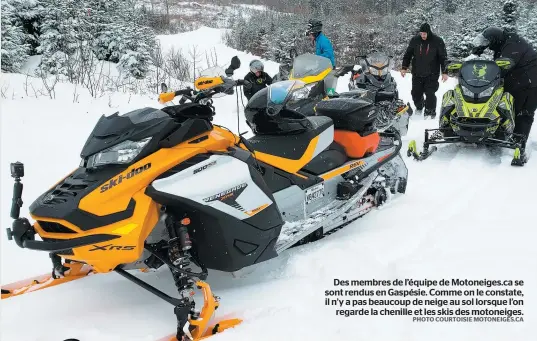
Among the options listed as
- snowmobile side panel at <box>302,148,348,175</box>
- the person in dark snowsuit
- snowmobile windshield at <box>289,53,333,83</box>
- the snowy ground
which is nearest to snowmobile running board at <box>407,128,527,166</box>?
the person in dark snowsuit

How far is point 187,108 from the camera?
244 centimetres

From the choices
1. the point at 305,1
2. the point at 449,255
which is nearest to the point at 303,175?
the point at 449,255

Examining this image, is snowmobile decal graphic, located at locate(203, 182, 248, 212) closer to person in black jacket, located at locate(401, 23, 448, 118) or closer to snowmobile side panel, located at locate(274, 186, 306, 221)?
snowmobile side panel, located at locate(274, 186, 306, 221)

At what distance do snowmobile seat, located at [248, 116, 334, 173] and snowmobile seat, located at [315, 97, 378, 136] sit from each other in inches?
12.7

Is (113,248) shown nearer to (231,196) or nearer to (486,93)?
(231,196)

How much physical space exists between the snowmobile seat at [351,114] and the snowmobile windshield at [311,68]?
32.2 inches

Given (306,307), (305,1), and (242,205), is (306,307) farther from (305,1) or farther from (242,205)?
(305,1)

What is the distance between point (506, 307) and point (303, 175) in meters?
1.48

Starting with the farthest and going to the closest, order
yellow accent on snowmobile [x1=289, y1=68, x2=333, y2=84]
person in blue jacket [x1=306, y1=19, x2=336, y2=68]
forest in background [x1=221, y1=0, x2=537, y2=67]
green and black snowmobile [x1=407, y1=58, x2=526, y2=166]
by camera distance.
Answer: forest in background [x1=221, y1=0, x2=537, y2=67] → person in blue jacket [x1=306, y1=19, x2=336, y2=68] → green and black snowmobile [x1=407, y1=58, x2=526, y2=166] → yellow accent on snowmobile [x1=289, y1=68, x2=333, y2=84]

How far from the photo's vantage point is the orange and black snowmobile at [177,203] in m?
2.10

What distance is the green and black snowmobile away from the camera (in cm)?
558

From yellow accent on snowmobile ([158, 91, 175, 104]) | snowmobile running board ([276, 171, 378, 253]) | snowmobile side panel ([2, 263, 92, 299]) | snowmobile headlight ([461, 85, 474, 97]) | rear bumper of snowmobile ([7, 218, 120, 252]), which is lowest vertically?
snowmobile side panel ([2, 263, 92, 299])

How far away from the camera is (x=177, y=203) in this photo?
2.26 m

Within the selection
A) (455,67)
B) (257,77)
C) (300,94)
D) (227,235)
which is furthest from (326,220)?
(257,77)
